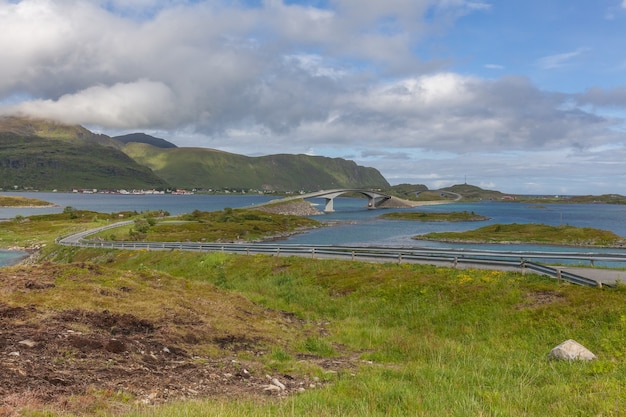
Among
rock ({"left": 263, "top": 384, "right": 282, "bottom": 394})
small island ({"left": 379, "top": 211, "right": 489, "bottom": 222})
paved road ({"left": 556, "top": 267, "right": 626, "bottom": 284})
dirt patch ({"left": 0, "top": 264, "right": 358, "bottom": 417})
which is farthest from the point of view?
small island ({"left": 379, "top": 211, "right": 489, "bottom": 222})

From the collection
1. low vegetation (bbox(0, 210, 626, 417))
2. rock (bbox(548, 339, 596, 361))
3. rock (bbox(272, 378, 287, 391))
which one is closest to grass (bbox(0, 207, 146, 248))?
low vegetation (bbox(0, 210, 626, 417))

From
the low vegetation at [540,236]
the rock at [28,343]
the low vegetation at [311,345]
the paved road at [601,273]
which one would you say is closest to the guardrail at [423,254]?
the paved road at [601,273]

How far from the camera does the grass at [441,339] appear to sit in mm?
8773

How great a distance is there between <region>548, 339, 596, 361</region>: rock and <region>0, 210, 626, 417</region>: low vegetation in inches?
25.6

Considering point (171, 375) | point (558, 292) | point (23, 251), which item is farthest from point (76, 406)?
point (23, 251)

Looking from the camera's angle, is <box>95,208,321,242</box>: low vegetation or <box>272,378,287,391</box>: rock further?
<box>95,208,321,242</box>: low vegetation

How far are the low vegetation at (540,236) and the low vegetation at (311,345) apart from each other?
3288 inches

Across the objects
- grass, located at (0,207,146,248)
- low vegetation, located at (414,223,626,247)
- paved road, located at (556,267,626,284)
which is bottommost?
grass, located at (0,207,146,248)

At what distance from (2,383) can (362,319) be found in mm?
16647

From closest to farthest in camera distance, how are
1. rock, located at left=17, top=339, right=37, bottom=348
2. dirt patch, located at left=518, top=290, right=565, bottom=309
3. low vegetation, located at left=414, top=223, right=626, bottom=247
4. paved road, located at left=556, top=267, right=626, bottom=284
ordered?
1. rock, located at left=17, top=339, right=37, bottom=348
2. dirt patch, located at left=518, top=290, right=565, bottom=309
3. paved road, located at left=556, top=267, right=626, bottom=284
4. low vegetation, located at left=414, top=223, right=626, bottom=247

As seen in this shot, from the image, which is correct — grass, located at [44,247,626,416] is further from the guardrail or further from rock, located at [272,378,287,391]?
the guardrail

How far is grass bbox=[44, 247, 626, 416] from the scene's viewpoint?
877 cm

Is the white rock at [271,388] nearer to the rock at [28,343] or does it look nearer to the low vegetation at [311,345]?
the low vegetation at [311,345]

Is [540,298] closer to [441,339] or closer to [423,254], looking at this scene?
[441,339]
